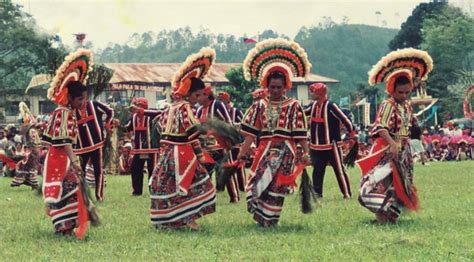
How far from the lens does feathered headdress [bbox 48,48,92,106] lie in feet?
30.7

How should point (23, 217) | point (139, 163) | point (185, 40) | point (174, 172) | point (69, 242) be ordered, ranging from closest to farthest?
point (69, 242), point (174, 172), point (23, 217), point (139, 163), point (185, 40)

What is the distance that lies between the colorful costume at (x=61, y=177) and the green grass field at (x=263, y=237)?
23 cm

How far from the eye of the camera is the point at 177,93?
9.79 metres

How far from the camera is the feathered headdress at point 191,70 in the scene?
386 inches

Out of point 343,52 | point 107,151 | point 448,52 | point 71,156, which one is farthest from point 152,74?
point 71,156

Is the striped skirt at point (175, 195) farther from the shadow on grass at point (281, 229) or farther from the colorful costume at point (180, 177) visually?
the shadow on grass at point (281, 229)

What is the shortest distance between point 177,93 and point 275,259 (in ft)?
9.88

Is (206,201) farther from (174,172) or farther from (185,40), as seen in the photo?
(185,40)

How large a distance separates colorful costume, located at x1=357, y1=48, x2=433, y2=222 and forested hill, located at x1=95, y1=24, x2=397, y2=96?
70801 mm

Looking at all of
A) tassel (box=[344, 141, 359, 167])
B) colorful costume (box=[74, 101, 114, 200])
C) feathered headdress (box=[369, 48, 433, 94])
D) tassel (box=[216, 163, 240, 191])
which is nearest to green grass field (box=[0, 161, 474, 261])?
tassel (box=[216, 163, 240, 191])

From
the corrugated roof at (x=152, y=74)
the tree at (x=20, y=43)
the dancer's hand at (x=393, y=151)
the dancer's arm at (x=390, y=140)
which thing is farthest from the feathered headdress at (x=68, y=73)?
the corrugated roof at (x=152, y=74)

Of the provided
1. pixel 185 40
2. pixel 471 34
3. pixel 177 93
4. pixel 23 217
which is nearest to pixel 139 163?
pixel 23 217

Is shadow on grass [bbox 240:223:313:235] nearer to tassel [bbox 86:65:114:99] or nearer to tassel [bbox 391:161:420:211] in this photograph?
tassel [bbox 391:161:420:211]

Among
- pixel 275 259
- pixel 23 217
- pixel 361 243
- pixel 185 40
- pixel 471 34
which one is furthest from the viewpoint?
pixel 185 40
